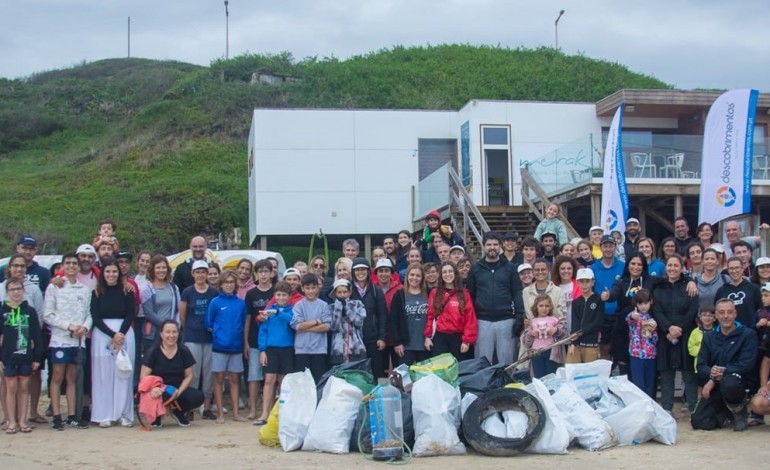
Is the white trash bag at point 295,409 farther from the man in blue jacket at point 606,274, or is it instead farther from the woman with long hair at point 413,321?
the man in blue jacket at point 606,274

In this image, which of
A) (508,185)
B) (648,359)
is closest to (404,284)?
(648,359)

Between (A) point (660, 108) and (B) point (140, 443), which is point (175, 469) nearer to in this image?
(B) point (140, 443)

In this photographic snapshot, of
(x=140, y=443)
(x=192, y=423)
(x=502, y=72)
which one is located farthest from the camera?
(x=502, y=72)

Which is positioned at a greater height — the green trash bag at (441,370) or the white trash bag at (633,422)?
the green trash bag at (441,370)

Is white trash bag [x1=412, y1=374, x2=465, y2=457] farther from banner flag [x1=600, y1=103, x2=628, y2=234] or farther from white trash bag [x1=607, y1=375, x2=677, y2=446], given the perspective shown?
banner flag [x1=600, y1=103, x2=628, y2=234]

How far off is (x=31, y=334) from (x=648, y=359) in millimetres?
6342

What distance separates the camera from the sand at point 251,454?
22.6 ft

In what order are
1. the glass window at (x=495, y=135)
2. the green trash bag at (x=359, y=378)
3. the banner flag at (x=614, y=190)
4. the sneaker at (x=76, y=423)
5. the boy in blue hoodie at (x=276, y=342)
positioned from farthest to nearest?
1. the glass window at (x=495, y=135)
2. the banner flag at (x=614, y=190)
3. the boy in blue hoodie at (x=276, y=342)
4. the sneaker at (x=76, y=423)
5. the green trash bag at (x=359, y=378)

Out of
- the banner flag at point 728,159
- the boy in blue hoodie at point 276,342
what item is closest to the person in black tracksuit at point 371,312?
the boy in blue hoodie at point 276,342

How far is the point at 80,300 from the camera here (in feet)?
29.3

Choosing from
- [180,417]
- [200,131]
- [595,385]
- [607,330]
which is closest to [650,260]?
[607,330]

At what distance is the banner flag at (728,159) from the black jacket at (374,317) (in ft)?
17.5

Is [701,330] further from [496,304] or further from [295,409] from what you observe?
[295,409]

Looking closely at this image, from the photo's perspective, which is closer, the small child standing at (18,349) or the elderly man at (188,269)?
the small child standing at (18,349)
